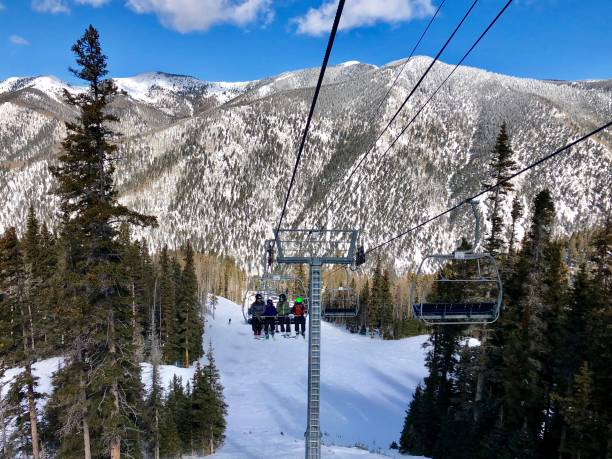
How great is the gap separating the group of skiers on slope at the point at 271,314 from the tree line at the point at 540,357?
9.64 meters

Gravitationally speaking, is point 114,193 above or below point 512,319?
above

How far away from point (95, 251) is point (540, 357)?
2110cm

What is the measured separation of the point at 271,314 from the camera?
18719 mm

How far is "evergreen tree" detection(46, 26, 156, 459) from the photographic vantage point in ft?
46.8

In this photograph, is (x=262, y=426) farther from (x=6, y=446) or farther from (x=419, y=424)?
(x=6, y=446)

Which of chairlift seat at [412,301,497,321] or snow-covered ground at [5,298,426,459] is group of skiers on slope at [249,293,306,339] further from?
snow-covered ground at [5,298,426,459]

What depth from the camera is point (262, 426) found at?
130 ft

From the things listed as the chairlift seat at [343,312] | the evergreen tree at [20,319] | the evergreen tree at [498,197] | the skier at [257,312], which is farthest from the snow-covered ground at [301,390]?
the evergreen tree at [498,197]

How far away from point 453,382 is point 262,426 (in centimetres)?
1750

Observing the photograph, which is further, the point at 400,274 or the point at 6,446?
the point at 400,274

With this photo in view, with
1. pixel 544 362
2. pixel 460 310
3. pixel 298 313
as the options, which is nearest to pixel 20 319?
pixel 298 313

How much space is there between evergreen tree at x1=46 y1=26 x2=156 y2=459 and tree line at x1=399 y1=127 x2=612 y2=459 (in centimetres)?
1684

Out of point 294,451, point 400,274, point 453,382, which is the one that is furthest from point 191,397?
point 400,274

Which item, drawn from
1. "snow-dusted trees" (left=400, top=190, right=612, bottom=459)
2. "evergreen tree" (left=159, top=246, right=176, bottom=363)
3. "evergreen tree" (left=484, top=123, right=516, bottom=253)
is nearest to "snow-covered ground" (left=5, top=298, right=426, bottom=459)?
"evergreen tree" (left=159, top=246, right=176, bottom=363)
